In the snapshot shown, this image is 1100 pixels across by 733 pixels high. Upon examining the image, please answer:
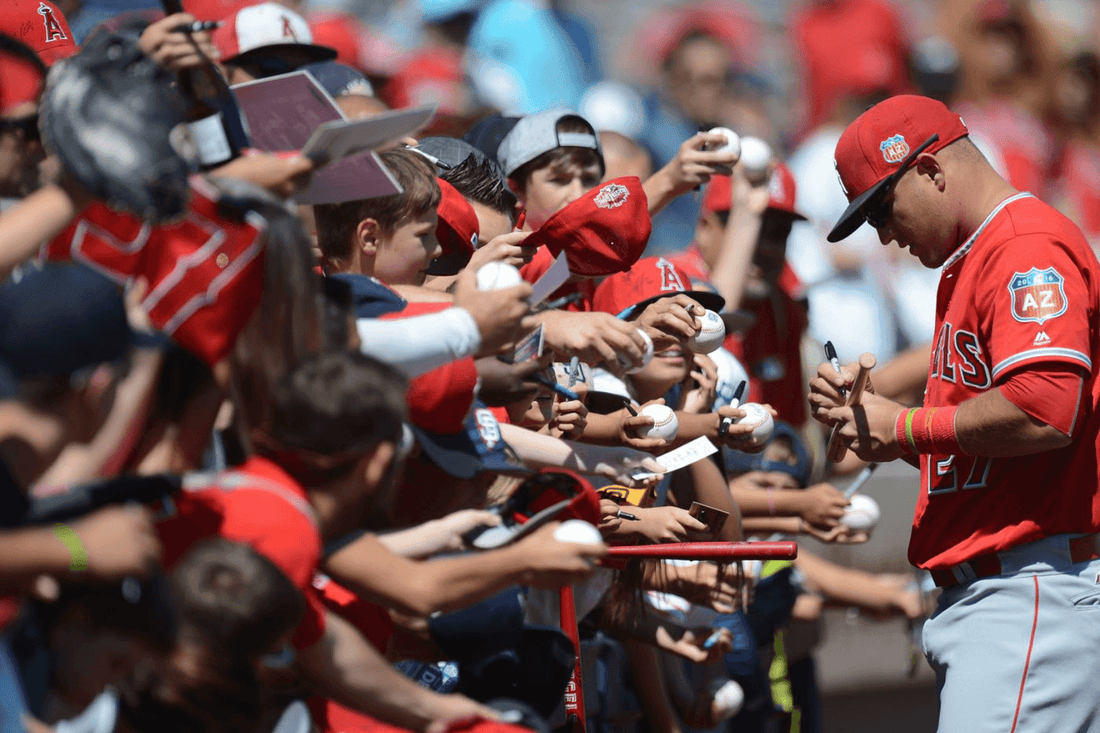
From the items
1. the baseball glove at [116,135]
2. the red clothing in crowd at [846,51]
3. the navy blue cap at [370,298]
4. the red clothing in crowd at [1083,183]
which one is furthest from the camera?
the red clothing in crowd at [1083,183]

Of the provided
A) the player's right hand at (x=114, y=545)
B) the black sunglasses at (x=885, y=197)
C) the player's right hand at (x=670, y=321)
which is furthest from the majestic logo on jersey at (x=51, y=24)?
the black sunglasses at (x=885, y=197)

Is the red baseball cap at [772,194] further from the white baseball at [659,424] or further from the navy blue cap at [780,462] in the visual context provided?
the white baseball at [659,424]

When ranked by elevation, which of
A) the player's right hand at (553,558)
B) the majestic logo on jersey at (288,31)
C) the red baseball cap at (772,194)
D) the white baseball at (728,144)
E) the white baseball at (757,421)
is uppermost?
the white baseball at (728,144)

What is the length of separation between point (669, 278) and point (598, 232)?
2.62 ft

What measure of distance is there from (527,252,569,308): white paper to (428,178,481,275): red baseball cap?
1.30 ft

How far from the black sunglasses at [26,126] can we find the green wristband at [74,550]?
3.25 ft

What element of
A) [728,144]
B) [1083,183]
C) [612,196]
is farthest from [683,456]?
[1083,183]

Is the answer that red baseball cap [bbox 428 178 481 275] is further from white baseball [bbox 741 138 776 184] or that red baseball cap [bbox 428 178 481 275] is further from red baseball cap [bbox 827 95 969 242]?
white baseball [bbox 741 138 776 184]

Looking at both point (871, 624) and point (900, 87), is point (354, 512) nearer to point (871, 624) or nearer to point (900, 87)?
point (871, 624)

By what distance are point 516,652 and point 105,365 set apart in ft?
4.22

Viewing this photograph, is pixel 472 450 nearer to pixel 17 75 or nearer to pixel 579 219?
pixel 579 219

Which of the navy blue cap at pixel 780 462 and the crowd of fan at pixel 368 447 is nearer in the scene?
the crowd of fan at pixel 368 447

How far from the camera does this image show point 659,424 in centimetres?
370

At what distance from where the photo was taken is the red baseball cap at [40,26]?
12.3 feet
